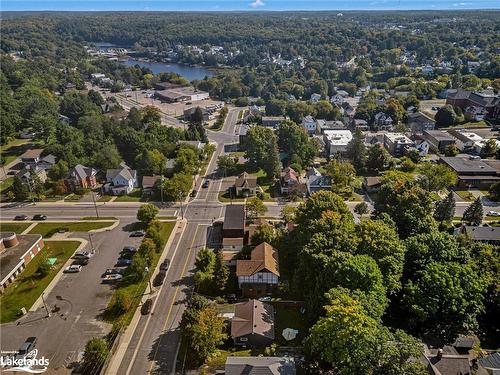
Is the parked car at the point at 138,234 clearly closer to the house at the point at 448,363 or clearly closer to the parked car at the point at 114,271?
the parked car at the point at 114,271

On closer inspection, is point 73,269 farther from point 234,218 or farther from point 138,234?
point 234,218

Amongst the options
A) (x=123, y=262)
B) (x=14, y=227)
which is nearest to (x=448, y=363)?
(x=123, y=262)

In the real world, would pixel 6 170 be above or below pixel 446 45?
below

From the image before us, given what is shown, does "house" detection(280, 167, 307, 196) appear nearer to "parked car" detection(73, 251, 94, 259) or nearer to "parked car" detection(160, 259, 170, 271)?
"parked car" detection(160, 259, 170, 271)

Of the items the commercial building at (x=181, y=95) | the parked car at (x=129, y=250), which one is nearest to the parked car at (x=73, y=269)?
the parked car at (x=129, y=250)

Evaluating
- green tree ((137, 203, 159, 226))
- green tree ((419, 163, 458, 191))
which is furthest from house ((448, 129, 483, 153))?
green tree ((137, 203, 159, 226))

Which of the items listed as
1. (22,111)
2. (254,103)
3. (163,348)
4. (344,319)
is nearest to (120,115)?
(22,111)

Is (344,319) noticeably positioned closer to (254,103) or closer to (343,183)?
(343,183)
